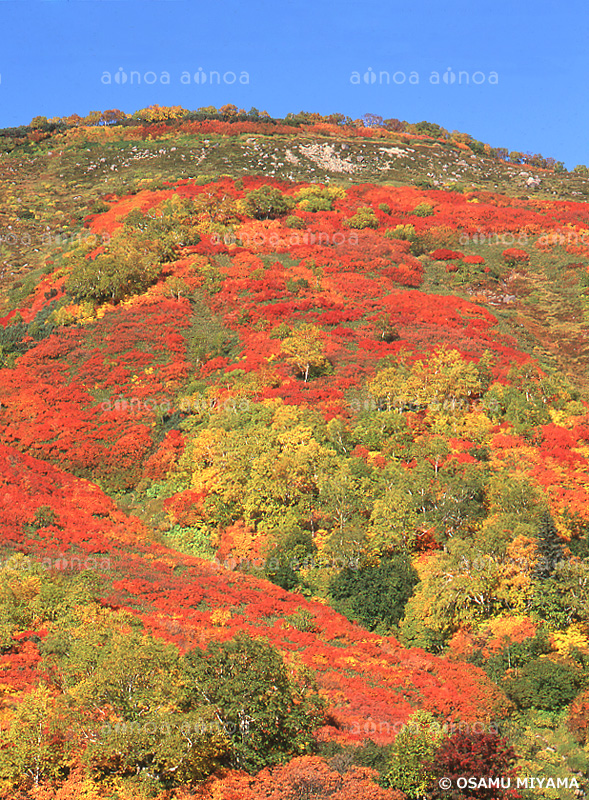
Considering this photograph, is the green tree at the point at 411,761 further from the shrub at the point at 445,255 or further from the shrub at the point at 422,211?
the shrub at the point at 422,211

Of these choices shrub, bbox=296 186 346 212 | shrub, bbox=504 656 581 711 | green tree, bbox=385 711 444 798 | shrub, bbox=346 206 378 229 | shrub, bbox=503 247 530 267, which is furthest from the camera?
shrub, bbox=296 186 346 212

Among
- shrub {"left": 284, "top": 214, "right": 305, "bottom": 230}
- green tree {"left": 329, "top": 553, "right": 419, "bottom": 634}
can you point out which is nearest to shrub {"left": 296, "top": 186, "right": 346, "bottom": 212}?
shrub {"left": 284, "top": 214, "right": 305, "bottom": 230}

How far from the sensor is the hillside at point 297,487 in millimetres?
26188

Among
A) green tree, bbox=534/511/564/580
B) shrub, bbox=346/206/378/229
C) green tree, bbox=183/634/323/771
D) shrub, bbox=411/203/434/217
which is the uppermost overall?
shrub, bbox=411/203/434/217

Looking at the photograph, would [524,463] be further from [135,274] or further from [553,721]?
[135,274]

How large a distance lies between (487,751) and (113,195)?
296 ft

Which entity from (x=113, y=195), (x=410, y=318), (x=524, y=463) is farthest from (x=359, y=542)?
(x=113, y=195)

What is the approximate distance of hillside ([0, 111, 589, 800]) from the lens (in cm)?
2619

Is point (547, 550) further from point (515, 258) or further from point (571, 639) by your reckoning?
point (515, 258)

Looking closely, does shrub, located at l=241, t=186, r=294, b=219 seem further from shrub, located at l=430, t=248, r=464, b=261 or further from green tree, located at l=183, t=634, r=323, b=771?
green tree, located at l=183, t=634, r=323, b=771

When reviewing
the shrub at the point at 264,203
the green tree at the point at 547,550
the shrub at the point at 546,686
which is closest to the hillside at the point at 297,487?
the shrub at the point at 546,686

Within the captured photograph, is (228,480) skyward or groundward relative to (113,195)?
groundward

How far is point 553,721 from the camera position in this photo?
31297 mm

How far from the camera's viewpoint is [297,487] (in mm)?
Result: 44625
